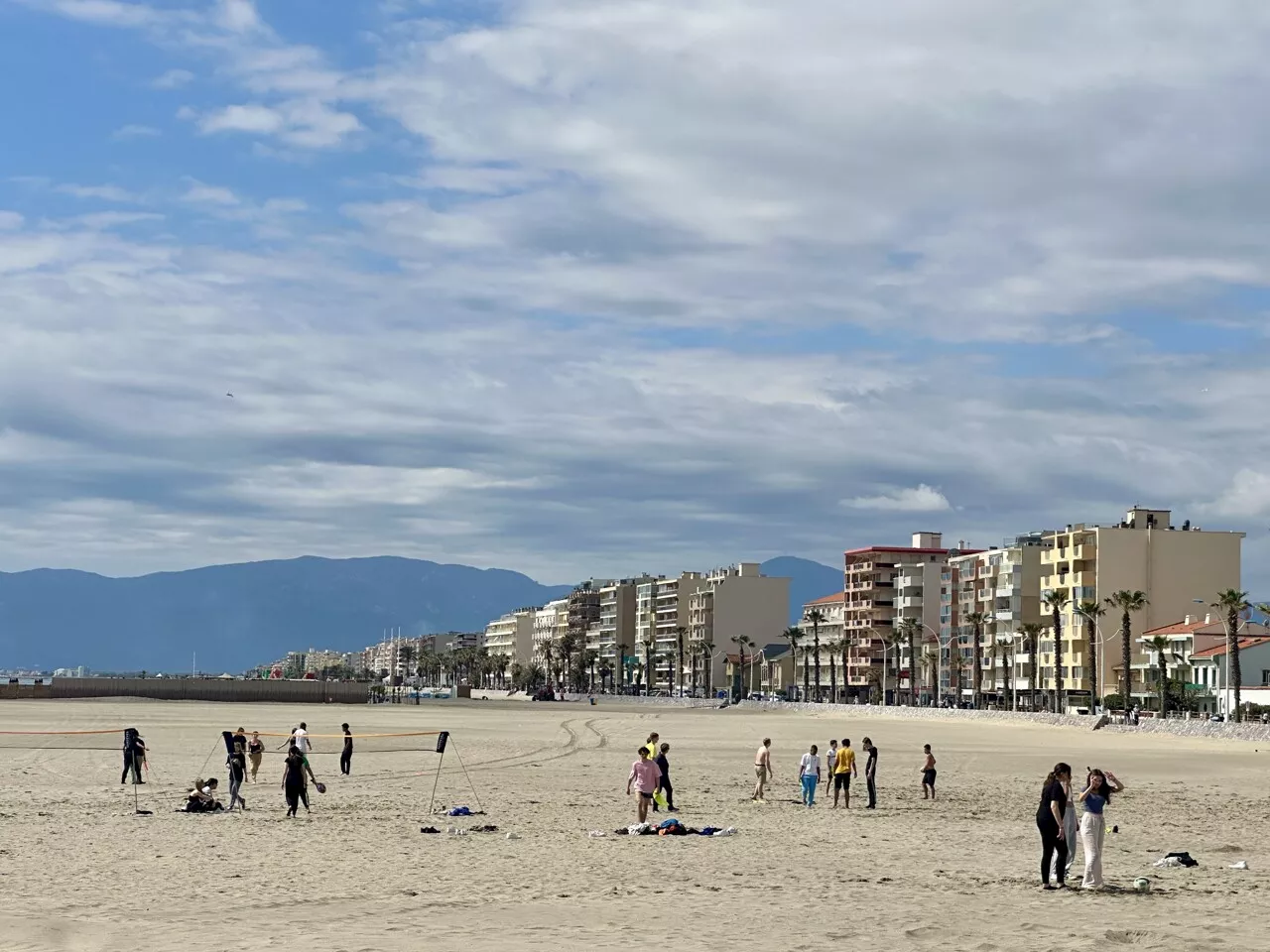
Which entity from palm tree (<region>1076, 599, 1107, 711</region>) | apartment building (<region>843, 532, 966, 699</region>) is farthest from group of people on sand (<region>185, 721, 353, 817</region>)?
apartment building (<region>843, 532, 966, 699</region>)

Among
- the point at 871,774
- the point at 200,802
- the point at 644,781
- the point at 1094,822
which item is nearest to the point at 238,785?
the point at 200,802

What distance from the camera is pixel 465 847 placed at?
2256cm

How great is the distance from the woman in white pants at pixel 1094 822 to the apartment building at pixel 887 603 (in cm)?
Answer: 15152

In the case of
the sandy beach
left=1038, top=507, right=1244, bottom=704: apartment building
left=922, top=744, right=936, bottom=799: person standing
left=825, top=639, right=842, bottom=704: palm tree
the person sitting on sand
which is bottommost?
the sandy beach

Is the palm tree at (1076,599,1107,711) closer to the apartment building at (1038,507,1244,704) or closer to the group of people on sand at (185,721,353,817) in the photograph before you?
the apartment building at (1038,507,1244,704)

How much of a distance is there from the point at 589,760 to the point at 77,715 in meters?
51.9

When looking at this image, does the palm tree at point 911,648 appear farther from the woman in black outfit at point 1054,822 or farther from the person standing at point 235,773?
the woman in black outfit at point 1054,822

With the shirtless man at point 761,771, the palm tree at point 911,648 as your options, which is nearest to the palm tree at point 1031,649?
the palm tree at point 911,648

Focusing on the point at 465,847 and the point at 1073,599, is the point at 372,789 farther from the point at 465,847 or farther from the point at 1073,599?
the point at 1073,599

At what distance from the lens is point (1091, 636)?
129125mm

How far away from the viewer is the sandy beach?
607 inches

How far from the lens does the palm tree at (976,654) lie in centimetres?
15075

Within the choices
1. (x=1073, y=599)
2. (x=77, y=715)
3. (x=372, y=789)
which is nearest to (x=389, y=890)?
(x=372, y=789)

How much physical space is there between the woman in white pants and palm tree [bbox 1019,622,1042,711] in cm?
11670
